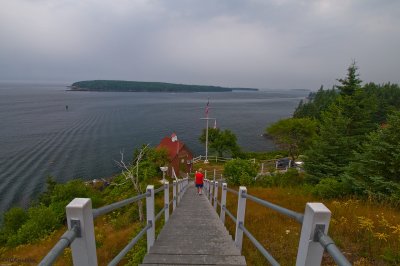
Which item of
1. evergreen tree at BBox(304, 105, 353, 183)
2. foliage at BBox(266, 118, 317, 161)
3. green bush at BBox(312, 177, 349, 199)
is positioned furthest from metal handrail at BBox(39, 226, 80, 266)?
foliage at BBox(266, 118, 317, 161)

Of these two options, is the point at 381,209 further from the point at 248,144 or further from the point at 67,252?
the point at 248,144

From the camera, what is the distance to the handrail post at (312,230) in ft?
5.13

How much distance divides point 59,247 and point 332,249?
141 centimetres

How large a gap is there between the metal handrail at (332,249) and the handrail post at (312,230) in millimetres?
45

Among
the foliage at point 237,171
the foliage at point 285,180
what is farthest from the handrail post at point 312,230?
the foliage at point 237,171

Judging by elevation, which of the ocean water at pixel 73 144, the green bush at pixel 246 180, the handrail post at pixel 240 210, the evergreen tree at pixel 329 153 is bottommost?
the ocean water at pixel 73 144

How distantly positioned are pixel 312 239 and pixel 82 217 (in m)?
1.43

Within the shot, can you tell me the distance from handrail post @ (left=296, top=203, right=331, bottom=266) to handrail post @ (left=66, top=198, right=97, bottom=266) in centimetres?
141

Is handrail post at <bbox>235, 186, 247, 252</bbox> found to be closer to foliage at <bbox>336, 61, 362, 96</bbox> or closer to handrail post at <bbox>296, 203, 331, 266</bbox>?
handrail post at <bbox>296, 203, 331, 266</bbox>

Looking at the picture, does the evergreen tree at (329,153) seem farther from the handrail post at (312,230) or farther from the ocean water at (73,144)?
the ocean water at (73,144)

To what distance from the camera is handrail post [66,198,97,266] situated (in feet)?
5.31

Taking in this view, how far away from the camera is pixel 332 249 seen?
135 cm

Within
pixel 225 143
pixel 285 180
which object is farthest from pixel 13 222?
pixel 225 143

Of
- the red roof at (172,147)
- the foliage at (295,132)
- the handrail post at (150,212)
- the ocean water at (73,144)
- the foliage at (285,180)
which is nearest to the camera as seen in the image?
the handrail post at (150,212)
